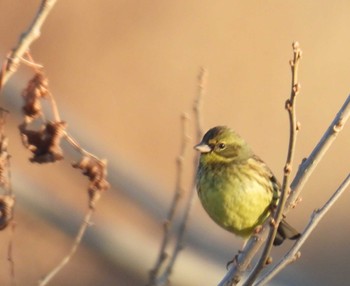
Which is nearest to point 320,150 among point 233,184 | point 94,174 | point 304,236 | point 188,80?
point 304,236

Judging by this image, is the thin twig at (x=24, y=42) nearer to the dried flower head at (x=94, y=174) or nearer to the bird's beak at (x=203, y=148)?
the dried flower head at (x=94, y=174)

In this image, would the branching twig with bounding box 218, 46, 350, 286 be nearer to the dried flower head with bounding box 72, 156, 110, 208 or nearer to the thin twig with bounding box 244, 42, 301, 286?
the thin twig with bounding box 244, 42, 301, 286

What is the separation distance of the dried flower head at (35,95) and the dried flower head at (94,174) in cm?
19

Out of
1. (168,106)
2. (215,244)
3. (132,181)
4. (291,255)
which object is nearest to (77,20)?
(168,106)

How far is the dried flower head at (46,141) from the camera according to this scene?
2471mm

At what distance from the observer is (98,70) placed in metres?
7.88

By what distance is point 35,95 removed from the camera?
8.02 ft

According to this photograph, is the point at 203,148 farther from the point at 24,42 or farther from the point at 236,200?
the point at 24,42

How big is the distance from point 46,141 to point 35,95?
11 cm

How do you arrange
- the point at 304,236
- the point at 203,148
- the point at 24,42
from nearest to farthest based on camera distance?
the point at 24,42
the point at 304,236
the point at 203,148

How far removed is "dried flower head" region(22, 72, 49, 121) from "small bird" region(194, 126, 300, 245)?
47.2 inches

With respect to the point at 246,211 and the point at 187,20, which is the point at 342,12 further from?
the point at 246,211

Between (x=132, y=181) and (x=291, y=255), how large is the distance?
3.69 m

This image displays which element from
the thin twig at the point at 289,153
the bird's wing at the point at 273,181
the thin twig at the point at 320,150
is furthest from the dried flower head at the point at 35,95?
the bird's wing at the point at 273,181
